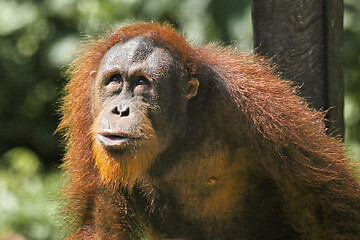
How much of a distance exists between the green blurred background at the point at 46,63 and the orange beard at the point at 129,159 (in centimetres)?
264

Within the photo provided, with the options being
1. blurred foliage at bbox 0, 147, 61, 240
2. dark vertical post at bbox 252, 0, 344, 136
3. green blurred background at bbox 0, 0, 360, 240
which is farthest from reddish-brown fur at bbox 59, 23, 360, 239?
blurred foliage at bbox 0, 147, 61, 240

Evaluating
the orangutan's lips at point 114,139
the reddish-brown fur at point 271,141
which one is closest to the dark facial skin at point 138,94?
the orangutan's lips at point 114,139

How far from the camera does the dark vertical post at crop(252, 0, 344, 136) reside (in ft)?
12.1

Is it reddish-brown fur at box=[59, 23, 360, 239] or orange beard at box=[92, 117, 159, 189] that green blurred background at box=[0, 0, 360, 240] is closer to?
reddish-brown fur at box=[59, 23, 360, 239]

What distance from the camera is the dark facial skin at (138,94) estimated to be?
9.87ft

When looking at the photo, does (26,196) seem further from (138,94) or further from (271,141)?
(271,141)

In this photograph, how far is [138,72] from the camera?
313 centimetres

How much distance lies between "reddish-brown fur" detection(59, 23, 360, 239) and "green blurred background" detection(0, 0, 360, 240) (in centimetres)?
231

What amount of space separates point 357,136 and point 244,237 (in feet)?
11.8

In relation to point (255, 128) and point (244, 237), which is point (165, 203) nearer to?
point (244, 237)

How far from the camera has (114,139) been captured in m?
3.01

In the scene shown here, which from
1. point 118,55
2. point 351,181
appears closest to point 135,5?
point 118,55

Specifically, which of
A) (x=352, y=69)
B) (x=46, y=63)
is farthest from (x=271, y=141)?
(x=46, y=63)

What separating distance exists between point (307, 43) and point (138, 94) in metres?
1.28
